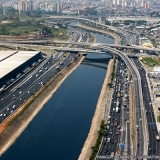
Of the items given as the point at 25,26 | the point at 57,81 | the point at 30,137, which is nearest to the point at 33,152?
the point at 30,137

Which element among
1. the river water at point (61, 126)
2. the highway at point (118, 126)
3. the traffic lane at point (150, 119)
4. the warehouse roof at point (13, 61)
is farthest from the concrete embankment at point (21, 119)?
the traffic lane at point (150, 119)

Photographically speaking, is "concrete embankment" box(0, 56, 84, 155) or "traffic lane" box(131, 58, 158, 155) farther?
"concrete embankment" box(0, 56, 84, 155)

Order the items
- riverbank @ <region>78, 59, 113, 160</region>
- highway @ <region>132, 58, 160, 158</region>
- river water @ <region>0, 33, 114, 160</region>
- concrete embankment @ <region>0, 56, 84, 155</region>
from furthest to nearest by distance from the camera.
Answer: concrete embankment @ <region>0, 56, 84, 155</region>, river water @ <region>0, 33, 114, 160</region>, riverbank @ <region>78, 59, 113, 160</region>, highway @ <region>132, 58, 160, 158</region>

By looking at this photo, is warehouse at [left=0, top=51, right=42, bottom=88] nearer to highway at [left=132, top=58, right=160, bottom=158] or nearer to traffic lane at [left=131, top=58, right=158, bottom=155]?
highway at [left=132, top=58, right=160, bottom=158]

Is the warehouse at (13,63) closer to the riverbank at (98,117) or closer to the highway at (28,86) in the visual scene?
the highway at (28,86)

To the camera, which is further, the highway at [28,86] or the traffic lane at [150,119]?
the highway at [28,86]

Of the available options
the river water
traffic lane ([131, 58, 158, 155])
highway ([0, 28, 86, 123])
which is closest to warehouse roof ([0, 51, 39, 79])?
highway ([0, 28, 86, 123])

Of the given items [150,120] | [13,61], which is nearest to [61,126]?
[150,120]
